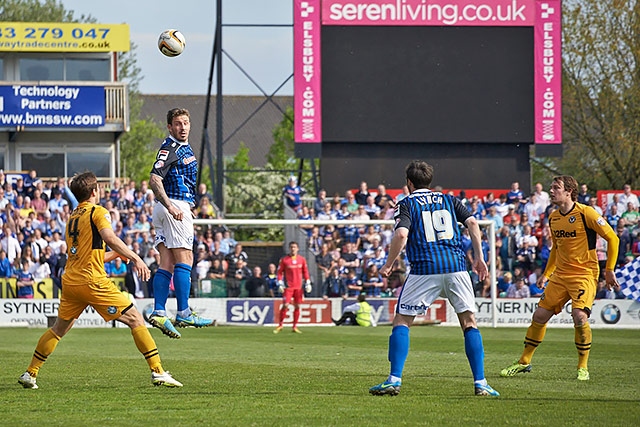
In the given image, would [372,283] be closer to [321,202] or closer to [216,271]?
[216,271]

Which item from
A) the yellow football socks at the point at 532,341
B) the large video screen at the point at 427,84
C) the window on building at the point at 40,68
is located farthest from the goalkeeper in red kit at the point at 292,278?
the window on building at the point at 40,68

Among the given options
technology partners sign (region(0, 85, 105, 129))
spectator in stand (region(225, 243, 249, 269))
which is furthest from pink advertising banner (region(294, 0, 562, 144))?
technology partners sign (region(0, 85, 105, 129))

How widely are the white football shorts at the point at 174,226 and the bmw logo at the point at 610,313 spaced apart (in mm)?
16149

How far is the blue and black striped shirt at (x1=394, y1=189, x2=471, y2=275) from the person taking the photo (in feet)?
31.6

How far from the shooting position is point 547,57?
31625 mm

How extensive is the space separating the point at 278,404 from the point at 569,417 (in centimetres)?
241

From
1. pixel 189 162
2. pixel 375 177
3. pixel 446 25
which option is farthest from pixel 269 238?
pixel 189 162

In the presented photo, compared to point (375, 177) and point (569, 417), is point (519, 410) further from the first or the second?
point (375, 177)

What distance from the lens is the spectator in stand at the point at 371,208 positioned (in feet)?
93.7

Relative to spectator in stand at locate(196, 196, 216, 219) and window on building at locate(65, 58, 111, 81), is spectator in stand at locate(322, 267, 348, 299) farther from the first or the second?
window on building at locate(65, 58, 111, 81)

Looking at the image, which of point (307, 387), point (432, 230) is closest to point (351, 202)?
point (307, 387)

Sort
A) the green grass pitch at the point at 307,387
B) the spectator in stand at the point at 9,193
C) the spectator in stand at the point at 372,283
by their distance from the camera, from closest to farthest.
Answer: the green grass pitch at the point at 307,387 → the spectator in stand at the point at 372,283 → the spectator in stand at the point at 9,193

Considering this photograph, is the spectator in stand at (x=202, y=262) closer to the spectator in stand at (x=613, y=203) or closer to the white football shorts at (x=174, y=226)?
the spectator in stand at (x=613, y=203)

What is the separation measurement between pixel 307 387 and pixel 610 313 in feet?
54.5
